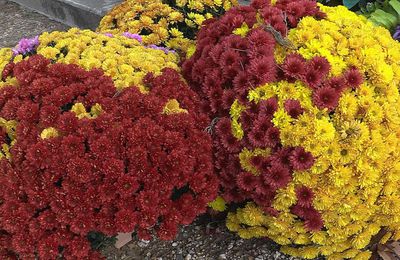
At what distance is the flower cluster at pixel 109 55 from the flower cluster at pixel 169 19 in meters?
0.30

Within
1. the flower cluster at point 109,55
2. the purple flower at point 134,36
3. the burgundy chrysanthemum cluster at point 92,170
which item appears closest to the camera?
the burgundy chrysanthemum cluster at point 92,170

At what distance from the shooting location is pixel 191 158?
7.38ft

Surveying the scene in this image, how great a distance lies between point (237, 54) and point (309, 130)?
0.50m

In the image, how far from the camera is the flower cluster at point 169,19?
3270mm

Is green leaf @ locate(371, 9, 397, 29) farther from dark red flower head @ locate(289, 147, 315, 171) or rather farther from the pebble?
the pebble

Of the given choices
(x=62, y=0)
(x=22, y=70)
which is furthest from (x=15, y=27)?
(x=22, y=70)

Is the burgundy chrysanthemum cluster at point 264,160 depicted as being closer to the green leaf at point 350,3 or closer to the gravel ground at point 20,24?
the green leaf at point 350,3

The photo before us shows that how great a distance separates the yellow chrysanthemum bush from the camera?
7.45 feet

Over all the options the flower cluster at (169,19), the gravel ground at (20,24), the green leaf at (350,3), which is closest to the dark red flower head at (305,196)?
the flower cluster at (169,19)

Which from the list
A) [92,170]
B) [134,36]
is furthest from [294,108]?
[134,36]

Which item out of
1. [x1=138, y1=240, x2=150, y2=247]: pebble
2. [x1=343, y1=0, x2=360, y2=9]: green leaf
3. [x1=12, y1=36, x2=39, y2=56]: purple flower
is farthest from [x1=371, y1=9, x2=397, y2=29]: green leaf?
[x1=12, y1=36, x2=39, y2=56]: purple flower

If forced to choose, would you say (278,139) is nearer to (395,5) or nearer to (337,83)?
(337,83)

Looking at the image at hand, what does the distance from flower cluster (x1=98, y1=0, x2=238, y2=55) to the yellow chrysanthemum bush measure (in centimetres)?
76

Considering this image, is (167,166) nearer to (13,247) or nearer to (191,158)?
(191,158)
